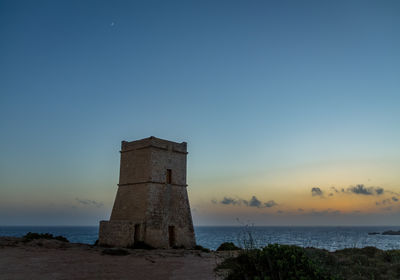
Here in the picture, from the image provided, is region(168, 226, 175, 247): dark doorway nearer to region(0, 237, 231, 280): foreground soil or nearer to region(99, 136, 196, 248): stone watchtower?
region(99, 136, 196, 248): stone watchtower

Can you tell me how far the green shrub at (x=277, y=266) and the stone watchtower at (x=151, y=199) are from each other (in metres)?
12.5

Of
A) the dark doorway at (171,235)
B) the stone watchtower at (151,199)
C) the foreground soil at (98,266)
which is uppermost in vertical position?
the stone watchtower at (151,199)

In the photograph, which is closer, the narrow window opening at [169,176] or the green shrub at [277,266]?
the green shrub at [277,266]

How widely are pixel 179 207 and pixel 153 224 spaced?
2.66 metres

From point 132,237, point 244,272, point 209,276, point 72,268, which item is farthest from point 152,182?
point 244,272

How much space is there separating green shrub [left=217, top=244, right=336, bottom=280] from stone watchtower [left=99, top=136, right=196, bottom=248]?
1253 cm

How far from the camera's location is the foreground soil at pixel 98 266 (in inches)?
400

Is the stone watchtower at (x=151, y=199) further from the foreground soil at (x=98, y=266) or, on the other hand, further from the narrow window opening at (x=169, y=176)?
the foreground soil at (x=98, y=266)

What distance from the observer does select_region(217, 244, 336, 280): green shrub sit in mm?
6548

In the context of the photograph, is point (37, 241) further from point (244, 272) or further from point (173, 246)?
point (244, 272)

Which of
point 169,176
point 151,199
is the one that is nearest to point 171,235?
point 151,199

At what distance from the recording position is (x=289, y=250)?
7215 millimetres

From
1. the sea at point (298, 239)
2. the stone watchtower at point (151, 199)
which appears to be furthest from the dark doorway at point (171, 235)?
the sea at point (298, 239)

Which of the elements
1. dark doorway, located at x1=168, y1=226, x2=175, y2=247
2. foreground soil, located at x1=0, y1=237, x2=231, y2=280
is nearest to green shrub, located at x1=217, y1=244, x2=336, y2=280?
foreground soil, located at x1=0, y1=237, x2=231, y2=280
